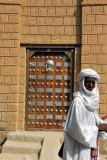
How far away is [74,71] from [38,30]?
4.31 ft

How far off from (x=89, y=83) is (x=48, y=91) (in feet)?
12.9

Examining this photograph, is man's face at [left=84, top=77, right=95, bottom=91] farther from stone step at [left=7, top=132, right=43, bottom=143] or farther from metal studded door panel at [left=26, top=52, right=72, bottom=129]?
metal studded door panel at [left=26, top=52, right=72, bottom=129]

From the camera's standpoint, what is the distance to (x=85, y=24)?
6324 millimetres

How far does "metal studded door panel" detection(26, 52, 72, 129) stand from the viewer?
650 centimetres

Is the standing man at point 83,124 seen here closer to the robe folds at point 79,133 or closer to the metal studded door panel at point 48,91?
the robe folds at point 79,133

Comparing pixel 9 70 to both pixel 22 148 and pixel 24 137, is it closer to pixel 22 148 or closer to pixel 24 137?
pixel 24 137

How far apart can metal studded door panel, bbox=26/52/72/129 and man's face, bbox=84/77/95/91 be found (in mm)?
3845

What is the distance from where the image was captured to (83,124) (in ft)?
8.35

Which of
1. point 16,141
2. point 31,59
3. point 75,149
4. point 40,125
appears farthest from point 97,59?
point 75,149

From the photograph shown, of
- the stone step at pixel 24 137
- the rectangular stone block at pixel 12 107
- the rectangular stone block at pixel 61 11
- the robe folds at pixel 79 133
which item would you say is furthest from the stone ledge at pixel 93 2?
the robe folds at pixel 79 133

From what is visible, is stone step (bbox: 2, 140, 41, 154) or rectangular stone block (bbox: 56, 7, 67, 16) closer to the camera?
stone step (bbox: 2, 140, 41, 154)

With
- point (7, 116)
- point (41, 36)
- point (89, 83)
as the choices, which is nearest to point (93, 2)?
point (41, 36)

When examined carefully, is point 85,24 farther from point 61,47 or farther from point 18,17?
point 18,17

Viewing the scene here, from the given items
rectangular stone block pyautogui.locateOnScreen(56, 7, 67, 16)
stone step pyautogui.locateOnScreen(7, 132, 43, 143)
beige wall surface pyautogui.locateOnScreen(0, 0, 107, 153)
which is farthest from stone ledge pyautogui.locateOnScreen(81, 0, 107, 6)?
stone step pyautogui.locateOnScreen(7, 132, 43, 143)
